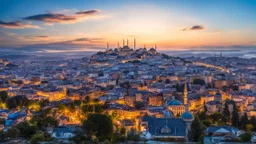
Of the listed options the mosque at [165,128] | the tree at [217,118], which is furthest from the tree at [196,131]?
the tree at [217,118]

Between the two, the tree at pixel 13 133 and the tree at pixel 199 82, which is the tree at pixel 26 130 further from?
the tree at pixel 199 82

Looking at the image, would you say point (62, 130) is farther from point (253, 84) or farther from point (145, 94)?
point (253, 84)

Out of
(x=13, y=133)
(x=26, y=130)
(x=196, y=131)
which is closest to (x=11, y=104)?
(x=26, y=130)

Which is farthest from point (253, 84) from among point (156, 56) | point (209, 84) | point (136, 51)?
point (136, 51)

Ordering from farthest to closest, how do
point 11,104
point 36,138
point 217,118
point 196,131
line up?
point 11,104
point 217,118
point 196,131
point 36,138

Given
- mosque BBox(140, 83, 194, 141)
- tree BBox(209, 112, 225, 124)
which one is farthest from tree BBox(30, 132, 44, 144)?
tree BBox(209, 112, 225, 124)

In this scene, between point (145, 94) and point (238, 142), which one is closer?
point (238, 142)

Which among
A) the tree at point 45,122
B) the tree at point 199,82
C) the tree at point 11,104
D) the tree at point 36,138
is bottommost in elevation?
the tree at point 199,82

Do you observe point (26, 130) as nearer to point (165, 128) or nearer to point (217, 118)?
point (165, 128)
